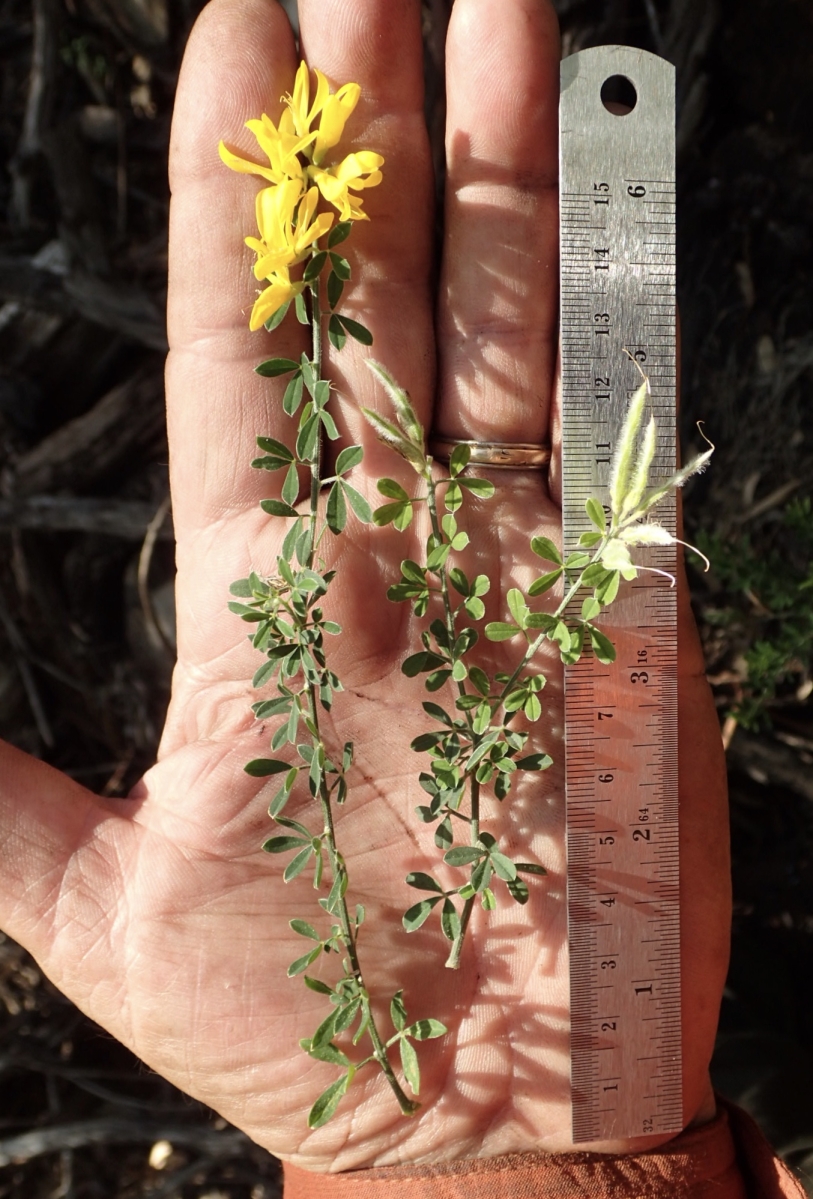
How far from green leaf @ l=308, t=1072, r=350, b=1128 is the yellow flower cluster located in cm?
157

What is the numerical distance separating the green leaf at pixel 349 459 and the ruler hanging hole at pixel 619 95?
→ 1.02m

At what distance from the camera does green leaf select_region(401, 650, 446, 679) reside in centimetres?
221

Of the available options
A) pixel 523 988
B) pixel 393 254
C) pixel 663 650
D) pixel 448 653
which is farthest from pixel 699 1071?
pixel 393 254

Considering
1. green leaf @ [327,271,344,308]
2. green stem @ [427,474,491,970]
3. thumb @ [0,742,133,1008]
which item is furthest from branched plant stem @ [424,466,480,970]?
thumb @ [0,742,133,1008]

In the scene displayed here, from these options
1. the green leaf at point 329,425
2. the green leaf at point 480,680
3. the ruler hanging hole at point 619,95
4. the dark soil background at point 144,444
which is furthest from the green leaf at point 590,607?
the dark soil background at point 144,444

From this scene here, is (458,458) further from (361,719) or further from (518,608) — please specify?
(361,719)

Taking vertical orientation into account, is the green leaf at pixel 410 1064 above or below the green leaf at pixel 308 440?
below

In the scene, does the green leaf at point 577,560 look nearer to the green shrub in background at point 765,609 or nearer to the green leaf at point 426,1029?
the green shrub in background at point 765,609

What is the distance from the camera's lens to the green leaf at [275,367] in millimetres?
2225

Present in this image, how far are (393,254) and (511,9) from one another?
579mm

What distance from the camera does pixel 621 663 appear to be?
2.43 m

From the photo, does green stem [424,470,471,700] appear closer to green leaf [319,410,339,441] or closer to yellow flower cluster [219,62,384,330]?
green leaf [319,410,339,441]

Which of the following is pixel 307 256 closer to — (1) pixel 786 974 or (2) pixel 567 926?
(2) pixel 567 926

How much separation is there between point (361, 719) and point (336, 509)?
49 centimetres
